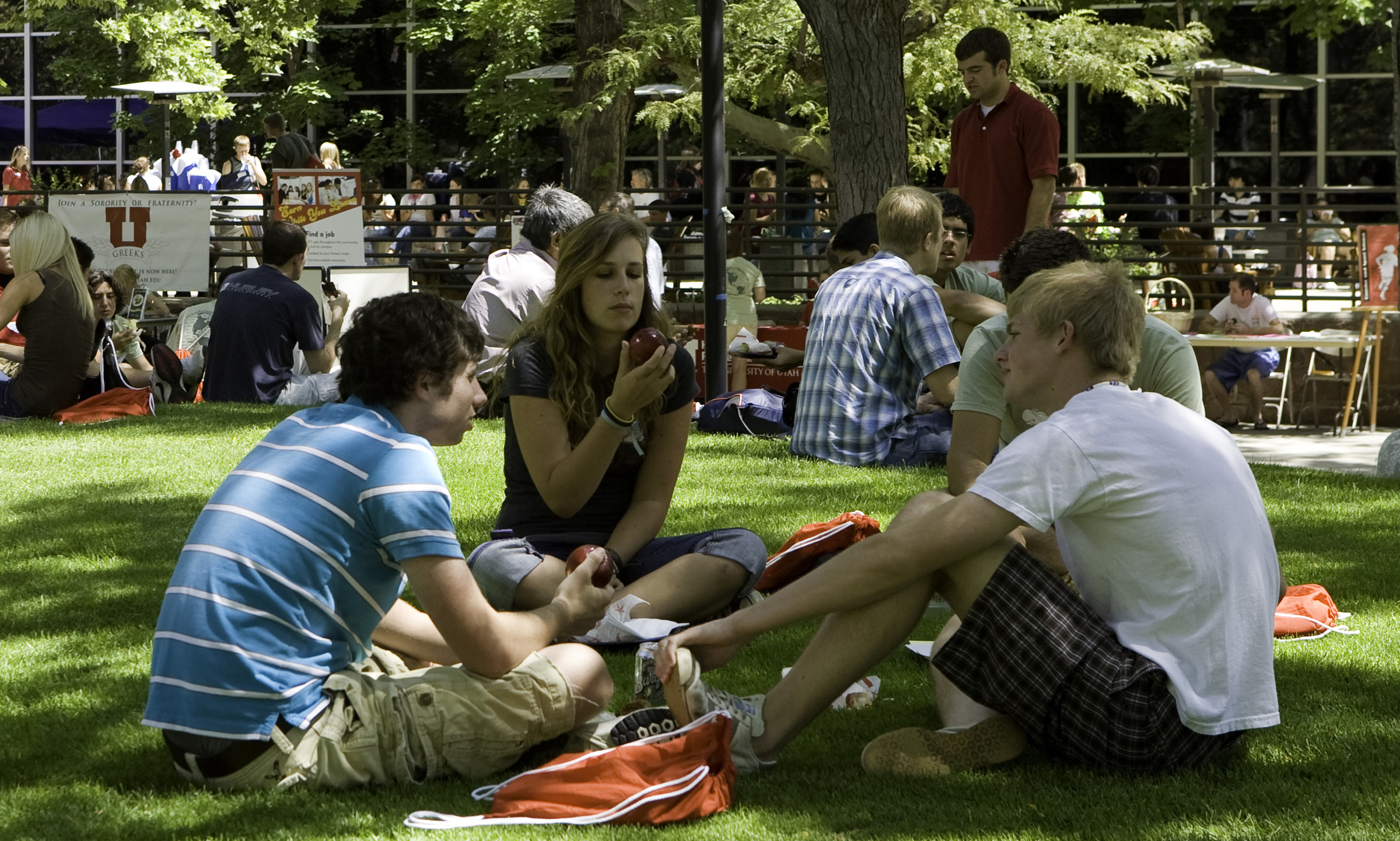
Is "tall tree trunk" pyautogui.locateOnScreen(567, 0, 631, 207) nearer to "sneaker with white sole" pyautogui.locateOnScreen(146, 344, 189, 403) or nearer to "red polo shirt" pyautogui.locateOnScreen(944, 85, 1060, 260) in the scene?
"sneaker with white sole" pyautogui.locateOnScreen(146, 344, 189, 403)

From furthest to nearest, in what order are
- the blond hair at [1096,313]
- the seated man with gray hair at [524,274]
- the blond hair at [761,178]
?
1. the blond hair at [761,178]
2. the seated man with gray hair at [524,274]
3. the blond hair at [1096,313]

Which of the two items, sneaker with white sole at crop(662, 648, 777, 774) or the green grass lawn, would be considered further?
sneaker with white sole at crop(662, 648, 777, 774)

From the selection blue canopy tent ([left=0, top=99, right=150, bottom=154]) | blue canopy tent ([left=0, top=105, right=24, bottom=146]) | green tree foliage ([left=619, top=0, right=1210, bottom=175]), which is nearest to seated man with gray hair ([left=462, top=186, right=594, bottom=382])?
green tree foliage ([left=619, top=0, right=1210, bottom=175])

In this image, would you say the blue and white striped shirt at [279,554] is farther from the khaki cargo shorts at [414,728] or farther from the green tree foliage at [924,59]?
the green tree foliage at [924,59]

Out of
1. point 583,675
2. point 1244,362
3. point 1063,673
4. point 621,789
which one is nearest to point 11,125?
point 1244,362

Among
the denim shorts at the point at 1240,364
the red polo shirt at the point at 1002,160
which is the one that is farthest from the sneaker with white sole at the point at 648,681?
the denim shorts at the point at 1240,364

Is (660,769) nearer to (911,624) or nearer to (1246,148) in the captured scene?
(911,624)

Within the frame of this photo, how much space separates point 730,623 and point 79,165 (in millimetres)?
31066

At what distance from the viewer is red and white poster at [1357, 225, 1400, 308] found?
1422cm

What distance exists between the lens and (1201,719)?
3.30 m

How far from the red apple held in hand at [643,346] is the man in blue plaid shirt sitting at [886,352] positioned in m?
3.11

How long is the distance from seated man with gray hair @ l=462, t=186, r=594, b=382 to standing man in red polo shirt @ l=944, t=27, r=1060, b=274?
7.57 ft

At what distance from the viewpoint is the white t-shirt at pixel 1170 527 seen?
10.5 feet

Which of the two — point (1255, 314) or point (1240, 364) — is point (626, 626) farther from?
point (1255, 314)
